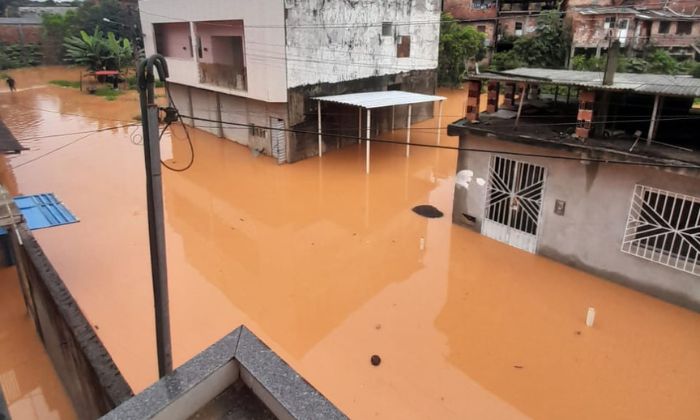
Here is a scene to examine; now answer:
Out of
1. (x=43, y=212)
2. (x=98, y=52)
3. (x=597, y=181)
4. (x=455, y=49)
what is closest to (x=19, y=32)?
(x=98, y=52)

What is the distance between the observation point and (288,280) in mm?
9438

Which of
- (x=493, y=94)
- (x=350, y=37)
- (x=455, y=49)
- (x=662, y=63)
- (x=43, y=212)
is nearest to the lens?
(x=43, y=212)

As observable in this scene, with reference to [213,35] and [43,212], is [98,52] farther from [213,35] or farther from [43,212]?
[43,212]

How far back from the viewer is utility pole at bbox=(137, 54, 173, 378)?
3861mm

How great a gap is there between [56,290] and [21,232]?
232 centimetres

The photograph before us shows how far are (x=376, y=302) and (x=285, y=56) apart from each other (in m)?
9.84

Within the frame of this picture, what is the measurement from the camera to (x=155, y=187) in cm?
409

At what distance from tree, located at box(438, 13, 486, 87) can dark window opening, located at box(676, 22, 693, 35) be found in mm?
11946

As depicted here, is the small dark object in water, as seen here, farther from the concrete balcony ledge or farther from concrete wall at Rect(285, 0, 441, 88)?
the concrete balcony ledge

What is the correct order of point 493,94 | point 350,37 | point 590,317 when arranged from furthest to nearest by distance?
point 350,37, point 493,94, point 590,317

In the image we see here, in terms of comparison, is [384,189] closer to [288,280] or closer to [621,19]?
[288,280]

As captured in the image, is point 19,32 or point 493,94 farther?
point 19,32

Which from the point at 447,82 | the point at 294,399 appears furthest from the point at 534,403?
the point at 447,82

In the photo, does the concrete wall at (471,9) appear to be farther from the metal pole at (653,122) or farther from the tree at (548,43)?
the metal pole at (653,122)
